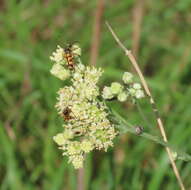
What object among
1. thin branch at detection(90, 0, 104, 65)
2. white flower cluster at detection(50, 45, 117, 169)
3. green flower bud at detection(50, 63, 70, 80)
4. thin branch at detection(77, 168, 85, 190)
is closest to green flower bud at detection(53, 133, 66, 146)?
white flower cluster at detection(50, 45, 117, 169)

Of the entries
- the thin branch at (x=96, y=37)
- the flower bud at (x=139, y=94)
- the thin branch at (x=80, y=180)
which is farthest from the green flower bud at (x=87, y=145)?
the thin branch at (x=96, y=37)

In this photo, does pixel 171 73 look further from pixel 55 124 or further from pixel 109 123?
pixel 109 123

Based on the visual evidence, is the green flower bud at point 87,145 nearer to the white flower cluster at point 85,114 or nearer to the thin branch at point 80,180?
the white flower cluster at point 85,114

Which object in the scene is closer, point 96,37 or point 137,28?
point 96,37

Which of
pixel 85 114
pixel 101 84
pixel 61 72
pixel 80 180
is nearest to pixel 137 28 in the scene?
pixel 101 84

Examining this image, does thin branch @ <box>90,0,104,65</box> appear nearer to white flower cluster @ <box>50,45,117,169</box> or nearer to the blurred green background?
the blurred green background

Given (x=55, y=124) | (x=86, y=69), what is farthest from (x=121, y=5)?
(x=86, y=69)

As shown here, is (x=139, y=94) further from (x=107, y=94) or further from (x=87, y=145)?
(x=87, y=145)
